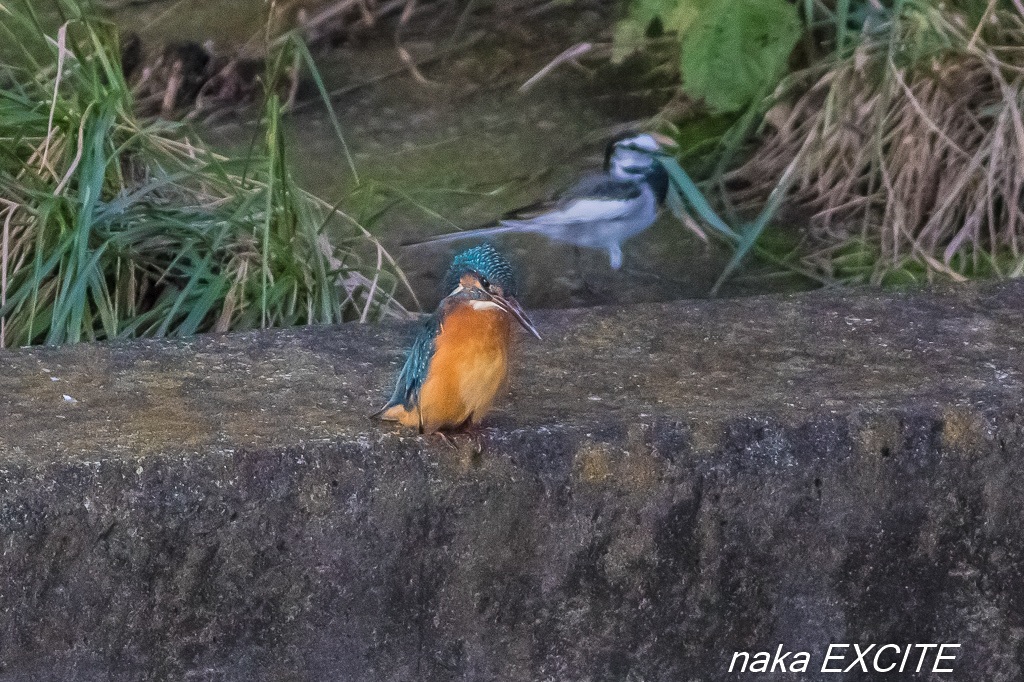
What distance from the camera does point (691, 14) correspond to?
327 cm

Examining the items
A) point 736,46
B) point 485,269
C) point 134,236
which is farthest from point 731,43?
point 485,269

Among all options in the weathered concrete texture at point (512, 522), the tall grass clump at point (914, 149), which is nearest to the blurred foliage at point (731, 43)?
the tall grass clump at point (914, 149)

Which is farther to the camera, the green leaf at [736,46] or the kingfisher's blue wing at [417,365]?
the green leaf at [736,46]

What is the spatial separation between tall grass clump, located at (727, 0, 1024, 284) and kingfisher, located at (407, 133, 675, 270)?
52 cm

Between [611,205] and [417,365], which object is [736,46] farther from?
[417,365]

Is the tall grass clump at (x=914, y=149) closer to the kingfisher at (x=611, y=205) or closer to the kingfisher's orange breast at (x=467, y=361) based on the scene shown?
the kingfisher at (x=611, y=205)

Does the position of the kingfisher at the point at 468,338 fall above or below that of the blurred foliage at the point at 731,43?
below

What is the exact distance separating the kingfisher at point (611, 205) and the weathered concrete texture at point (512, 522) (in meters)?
0.89

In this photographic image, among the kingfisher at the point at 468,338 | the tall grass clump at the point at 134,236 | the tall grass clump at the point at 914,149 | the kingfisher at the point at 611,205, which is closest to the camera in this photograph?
the kingfisher at the point at 468,338

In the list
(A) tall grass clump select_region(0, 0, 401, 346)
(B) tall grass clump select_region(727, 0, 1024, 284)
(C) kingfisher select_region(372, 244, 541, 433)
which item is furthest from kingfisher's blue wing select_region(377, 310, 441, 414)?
(B) tall grass clump select_region(727, 0, 1024, 284)

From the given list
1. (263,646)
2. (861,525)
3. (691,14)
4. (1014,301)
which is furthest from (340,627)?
(691,14)

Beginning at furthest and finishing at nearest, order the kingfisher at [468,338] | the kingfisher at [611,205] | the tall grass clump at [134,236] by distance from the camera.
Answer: the kingfisher at [611,205], the tall grass clump at [134,236], the kingfisher at [468,338]

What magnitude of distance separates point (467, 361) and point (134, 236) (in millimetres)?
1411

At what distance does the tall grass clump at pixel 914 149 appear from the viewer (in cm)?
318
